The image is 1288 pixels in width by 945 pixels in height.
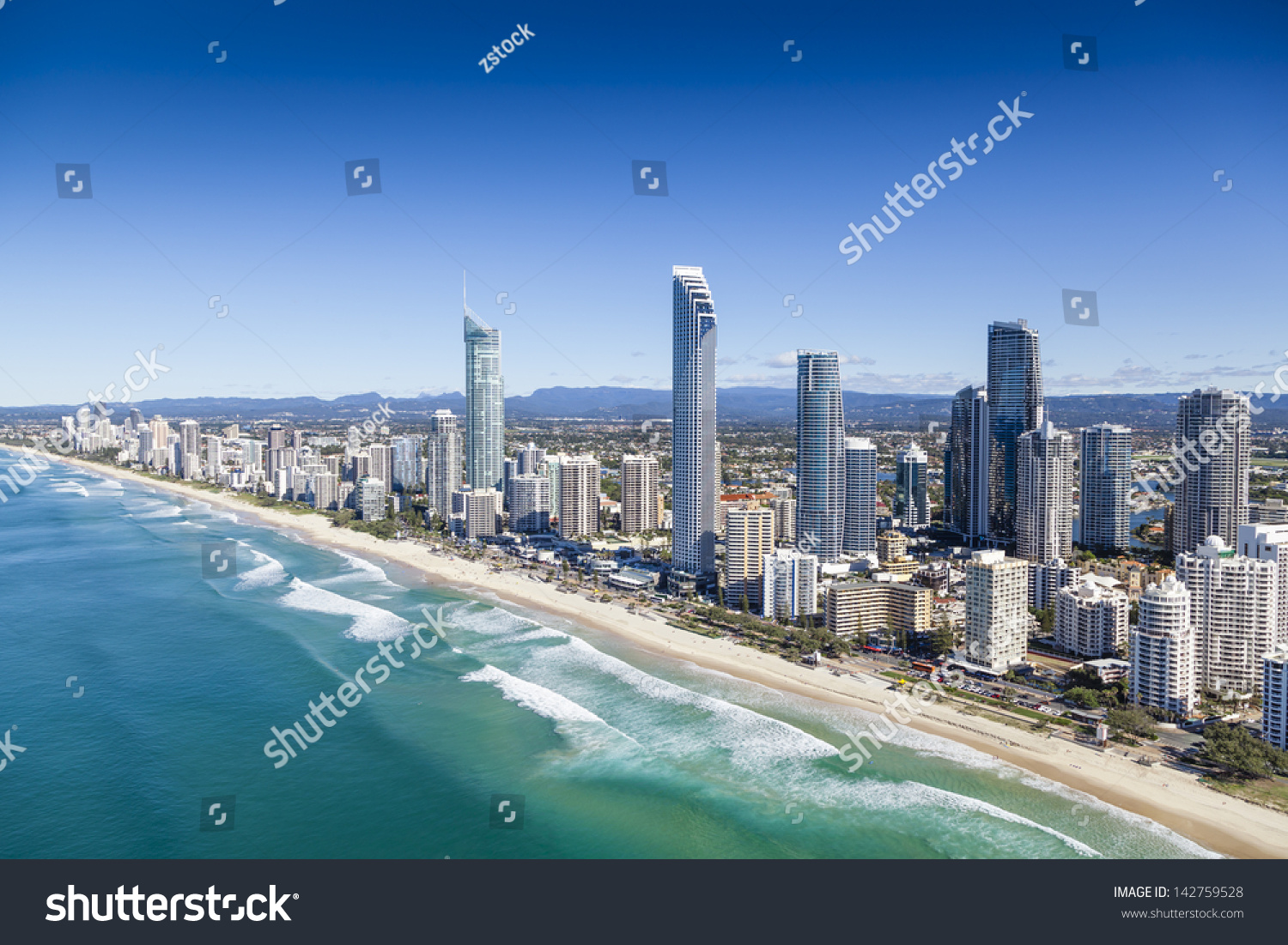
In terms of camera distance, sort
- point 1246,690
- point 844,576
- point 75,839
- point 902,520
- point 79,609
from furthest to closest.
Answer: point 902,520 → point 844,576 → point 79,609 → point 1246,690 → point 75,839

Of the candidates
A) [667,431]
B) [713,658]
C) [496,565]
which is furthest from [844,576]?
[667,431]

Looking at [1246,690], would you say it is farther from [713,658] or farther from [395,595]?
[395,595]

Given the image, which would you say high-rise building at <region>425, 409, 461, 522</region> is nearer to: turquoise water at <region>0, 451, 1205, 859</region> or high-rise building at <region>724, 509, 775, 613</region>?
high-rise building at <region>724, 509, 775, 613</region>

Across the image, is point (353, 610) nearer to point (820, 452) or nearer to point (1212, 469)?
point (820, 452)

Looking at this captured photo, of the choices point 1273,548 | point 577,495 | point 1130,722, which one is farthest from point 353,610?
point 1273,548

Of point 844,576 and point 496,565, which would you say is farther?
point 496,565

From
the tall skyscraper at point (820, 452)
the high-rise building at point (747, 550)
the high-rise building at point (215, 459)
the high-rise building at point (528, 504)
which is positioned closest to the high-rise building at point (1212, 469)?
the tall skyscraper at point (820, 452)

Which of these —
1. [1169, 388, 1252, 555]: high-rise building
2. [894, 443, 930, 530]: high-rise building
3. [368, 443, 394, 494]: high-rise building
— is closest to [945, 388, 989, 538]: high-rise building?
[894, 443, 930, 530]: high-rise building
